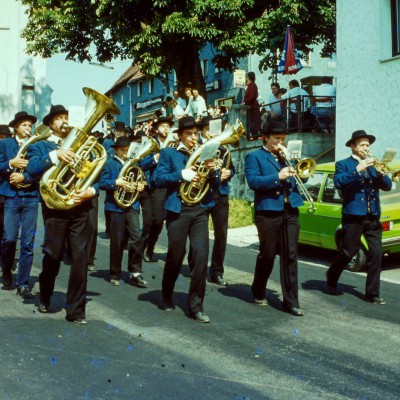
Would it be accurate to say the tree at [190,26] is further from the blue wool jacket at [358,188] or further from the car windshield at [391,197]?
the blue wool jacket at [358,188]

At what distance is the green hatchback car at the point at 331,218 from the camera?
11516 millimetres

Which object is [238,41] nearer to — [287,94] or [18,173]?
[287,94]

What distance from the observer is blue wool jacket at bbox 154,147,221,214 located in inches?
316

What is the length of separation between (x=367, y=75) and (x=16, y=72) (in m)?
19.1

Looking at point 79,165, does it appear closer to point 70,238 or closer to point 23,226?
point 70,238

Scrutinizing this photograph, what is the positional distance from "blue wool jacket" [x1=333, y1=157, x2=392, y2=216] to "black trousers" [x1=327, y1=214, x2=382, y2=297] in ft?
0.32

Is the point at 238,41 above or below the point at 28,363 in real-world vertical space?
above

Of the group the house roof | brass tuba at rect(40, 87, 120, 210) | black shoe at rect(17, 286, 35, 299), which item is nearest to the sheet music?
brass tuba at rect(40, 87, 120, 210)

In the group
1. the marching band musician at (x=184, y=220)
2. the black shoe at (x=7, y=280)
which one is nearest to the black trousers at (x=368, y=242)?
the marching band musician at (x=184, y=220)

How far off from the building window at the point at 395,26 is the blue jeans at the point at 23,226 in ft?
35.9

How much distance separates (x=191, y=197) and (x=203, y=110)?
42.3 ft

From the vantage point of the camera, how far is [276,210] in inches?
328

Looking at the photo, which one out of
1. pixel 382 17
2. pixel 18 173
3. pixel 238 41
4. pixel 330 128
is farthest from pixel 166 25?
pixel 18 173

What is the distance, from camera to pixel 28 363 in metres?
6.13
